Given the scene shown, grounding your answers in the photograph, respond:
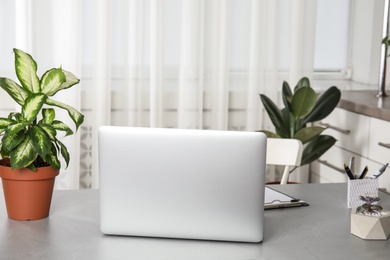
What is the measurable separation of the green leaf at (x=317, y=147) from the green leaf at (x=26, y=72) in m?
2.07

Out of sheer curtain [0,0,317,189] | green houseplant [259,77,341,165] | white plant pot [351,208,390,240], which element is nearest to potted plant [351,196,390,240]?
white plant pot [351,208,390,240]

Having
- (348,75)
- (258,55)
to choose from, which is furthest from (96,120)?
(348,75)

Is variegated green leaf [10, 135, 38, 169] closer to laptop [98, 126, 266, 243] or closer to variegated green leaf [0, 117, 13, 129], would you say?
variegated green leaf [0, 117, 13, 129]

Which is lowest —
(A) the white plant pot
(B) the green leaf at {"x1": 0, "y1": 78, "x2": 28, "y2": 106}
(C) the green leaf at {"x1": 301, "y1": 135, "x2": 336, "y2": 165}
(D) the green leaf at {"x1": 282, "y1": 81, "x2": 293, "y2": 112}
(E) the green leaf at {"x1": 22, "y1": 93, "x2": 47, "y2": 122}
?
(C) the green leaf at {"x1": 301, "y1": 135, "x2": 336, "y2": 165}

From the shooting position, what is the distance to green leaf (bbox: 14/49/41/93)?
216cm

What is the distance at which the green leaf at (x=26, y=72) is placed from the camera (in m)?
2.16

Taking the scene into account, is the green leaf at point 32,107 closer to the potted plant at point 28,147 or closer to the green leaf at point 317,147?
the potted plant at point 28,147

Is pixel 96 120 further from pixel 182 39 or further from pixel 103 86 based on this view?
pixel 182 39

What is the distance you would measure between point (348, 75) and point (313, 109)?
0.90 meters

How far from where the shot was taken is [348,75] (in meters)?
4.69

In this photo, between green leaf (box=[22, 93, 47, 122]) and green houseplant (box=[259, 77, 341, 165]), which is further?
green houseplant (box=[259, 77, 341, 165])

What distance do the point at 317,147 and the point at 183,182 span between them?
213 centimetres

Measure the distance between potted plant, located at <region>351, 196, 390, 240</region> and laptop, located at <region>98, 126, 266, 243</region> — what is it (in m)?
0.28

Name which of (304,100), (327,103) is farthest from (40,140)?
(327,103)
